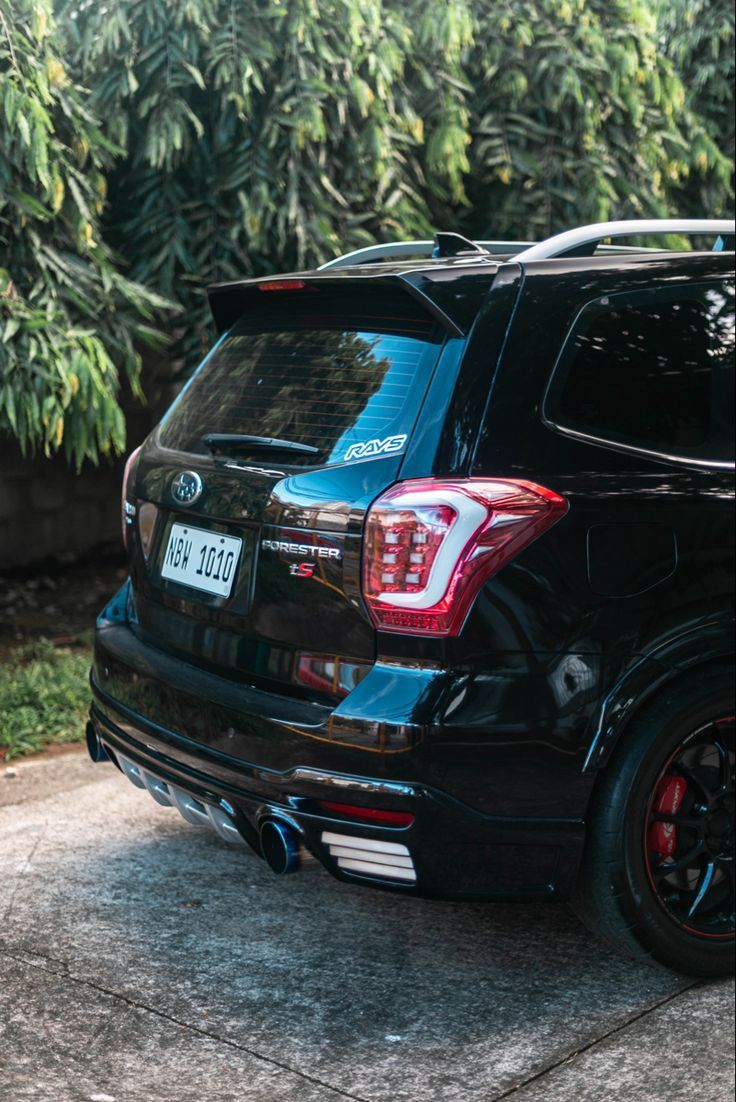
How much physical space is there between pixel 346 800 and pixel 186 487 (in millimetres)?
1002

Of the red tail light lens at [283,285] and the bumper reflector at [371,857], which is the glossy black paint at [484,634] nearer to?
the bumper reflector at [371,857]

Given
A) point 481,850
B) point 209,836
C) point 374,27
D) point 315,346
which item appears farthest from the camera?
point 374,27

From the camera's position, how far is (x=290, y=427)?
3322 mm

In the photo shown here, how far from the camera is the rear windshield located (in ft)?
10.3

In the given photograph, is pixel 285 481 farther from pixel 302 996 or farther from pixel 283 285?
pixel 302 996

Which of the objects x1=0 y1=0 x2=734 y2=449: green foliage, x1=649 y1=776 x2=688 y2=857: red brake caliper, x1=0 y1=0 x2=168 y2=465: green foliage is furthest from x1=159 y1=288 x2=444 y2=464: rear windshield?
x1=0 y1=0 x2=734 y2=449: green foliage

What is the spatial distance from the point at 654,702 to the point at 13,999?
5.65 ft

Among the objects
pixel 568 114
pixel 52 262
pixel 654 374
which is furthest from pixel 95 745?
pixel 568 114

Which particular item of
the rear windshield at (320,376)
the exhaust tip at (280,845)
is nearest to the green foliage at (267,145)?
the rear windshield at (320,376)

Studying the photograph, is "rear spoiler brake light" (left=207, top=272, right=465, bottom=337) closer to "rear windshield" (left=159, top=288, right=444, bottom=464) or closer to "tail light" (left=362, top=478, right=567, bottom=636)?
"rear windshield" (left=159, top=288, right=444, bottom=464)

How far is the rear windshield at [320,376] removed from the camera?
3135 mm

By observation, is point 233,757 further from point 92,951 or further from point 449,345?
point 449,345

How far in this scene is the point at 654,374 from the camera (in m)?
3.35

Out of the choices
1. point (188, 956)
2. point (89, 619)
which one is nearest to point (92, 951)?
point (188, 956)
